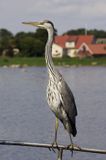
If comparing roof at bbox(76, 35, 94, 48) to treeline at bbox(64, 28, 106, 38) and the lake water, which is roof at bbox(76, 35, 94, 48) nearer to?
treeline at bbox(64, 28, 106, 38)

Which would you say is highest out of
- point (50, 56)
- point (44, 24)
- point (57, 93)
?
point (44, 24)

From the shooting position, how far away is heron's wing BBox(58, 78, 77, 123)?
29.5 ft

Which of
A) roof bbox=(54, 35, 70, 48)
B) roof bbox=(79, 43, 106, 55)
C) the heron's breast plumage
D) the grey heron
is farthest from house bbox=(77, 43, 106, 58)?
the heron's breast plumage

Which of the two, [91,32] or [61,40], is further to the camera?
[91,32]

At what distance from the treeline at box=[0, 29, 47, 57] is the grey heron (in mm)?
80465

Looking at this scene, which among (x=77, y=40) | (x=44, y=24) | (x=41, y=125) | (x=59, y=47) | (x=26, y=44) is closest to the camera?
(x=44, y=24)

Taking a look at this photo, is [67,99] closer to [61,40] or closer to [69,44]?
[69,44]

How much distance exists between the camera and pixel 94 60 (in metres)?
92.8

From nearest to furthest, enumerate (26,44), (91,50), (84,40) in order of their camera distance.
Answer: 1. (26,44)
2. (91,50)
3. (84,40)

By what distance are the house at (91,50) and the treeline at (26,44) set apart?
6.92 meters

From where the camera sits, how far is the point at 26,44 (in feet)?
310

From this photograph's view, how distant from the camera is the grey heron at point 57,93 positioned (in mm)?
8930

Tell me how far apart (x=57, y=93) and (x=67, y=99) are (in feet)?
0.63

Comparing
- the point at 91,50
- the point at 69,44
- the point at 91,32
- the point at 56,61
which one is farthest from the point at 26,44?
the point at 91,32
